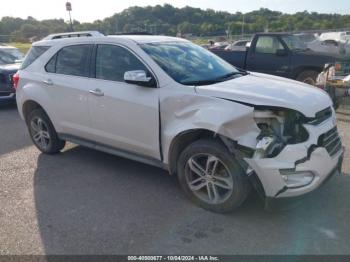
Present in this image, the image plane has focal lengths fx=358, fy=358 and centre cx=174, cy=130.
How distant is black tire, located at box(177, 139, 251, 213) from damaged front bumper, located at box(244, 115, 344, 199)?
0.20m

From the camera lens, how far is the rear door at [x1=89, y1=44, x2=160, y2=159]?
4.05 meters

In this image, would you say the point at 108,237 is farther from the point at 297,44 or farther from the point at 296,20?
the point at 296,20

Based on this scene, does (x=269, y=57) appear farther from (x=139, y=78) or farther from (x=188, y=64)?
(x=139, y=78)

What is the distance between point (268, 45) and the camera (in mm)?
9938

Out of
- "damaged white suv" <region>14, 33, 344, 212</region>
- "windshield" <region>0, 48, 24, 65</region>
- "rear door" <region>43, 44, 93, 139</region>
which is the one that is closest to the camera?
"damaged white suv" <region>14, 33, 344, 212</region>

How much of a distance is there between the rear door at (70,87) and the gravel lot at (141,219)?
68cm

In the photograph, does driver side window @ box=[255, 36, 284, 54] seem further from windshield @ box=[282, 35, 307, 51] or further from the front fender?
the front fender

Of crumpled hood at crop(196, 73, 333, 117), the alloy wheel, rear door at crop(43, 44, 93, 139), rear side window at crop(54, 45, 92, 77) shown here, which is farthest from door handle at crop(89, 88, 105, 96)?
the alloy wheel

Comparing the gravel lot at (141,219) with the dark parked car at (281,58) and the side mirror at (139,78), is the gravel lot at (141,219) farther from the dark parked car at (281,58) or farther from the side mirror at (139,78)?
the dark parked car at (281,58)

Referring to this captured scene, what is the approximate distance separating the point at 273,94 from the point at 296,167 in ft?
2.52

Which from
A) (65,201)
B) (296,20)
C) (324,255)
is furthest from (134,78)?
(296,20)

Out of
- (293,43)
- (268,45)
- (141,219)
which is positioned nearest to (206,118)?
(141,219)

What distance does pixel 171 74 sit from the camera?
4031 millimetres

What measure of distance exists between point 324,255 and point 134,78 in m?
2.55
